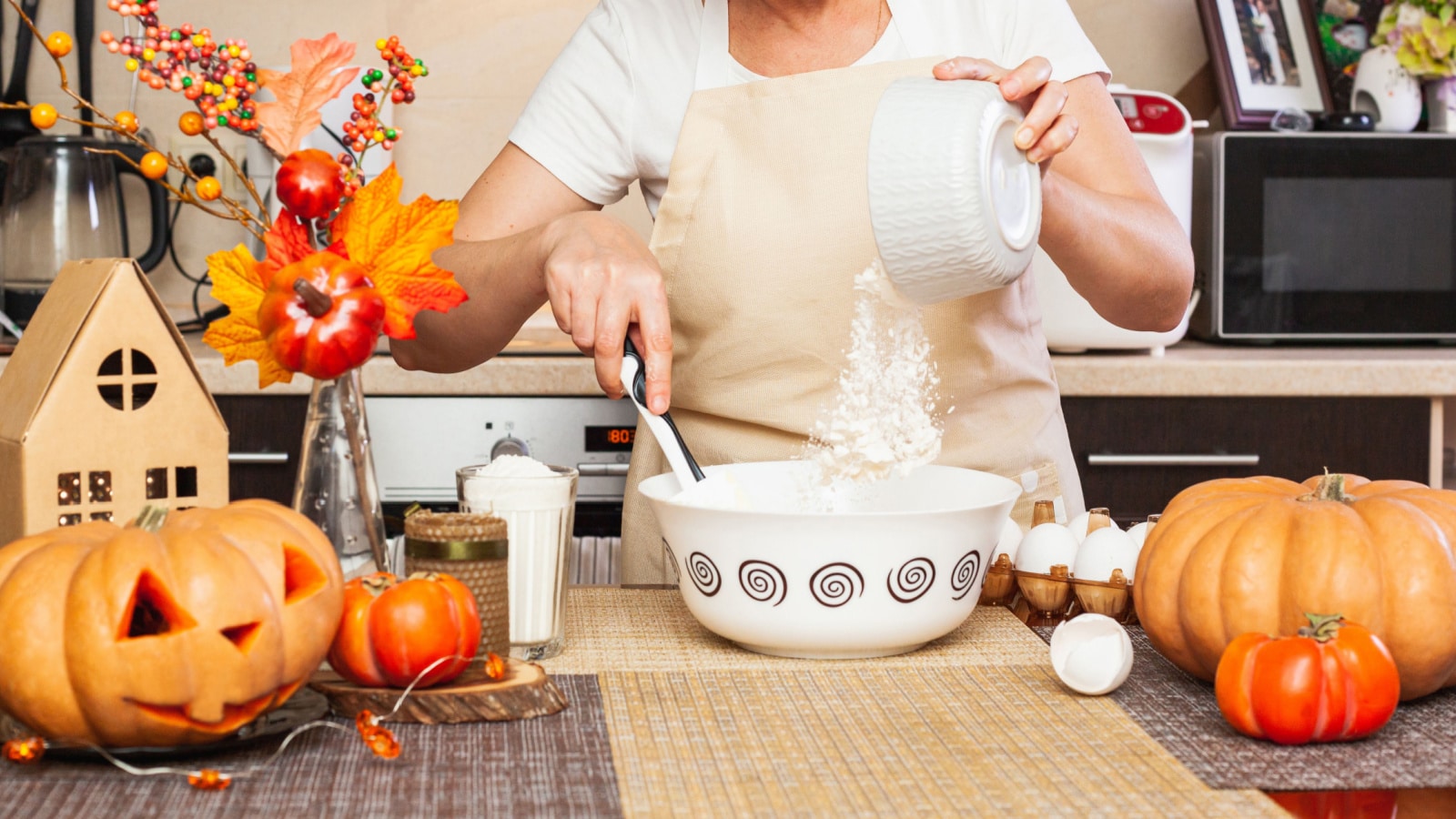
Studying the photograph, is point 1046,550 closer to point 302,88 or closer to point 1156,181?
point 302,88

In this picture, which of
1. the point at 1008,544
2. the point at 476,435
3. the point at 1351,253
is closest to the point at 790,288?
the point at 1008,544

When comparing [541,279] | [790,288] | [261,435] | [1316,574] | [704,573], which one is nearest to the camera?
[1316,574]

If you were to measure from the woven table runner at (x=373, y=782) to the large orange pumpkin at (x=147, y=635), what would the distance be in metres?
0.03

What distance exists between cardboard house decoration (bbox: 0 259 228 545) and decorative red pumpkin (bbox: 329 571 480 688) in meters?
0.17

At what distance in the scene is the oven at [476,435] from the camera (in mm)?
1895

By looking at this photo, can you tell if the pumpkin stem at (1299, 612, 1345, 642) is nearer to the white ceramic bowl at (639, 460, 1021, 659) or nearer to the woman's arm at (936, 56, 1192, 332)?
the white ceramic bowl at (639, 460, 1021, 659)

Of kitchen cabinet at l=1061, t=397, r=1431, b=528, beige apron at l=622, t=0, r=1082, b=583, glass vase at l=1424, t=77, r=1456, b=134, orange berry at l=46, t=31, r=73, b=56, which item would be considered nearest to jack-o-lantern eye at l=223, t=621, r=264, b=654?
orange berry at l=46, t=31, r=73, b=56

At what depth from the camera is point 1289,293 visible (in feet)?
6.72

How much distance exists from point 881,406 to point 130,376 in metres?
0.49

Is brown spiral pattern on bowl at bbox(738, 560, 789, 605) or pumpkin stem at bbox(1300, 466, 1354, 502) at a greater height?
pumpkin stem at bbox(1300, 466, 1354, 502)

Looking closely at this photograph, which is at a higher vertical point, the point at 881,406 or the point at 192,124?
the point at 192,124

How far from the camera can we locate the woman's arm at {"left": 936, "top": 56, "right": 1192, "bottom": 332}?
1110 mm

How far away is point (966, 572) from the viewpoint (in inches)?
34.5

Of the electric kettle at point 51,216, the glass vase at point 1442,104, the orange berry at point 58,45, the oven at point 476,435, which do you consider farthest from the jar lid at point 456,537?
the glass vase at point 1442,104
